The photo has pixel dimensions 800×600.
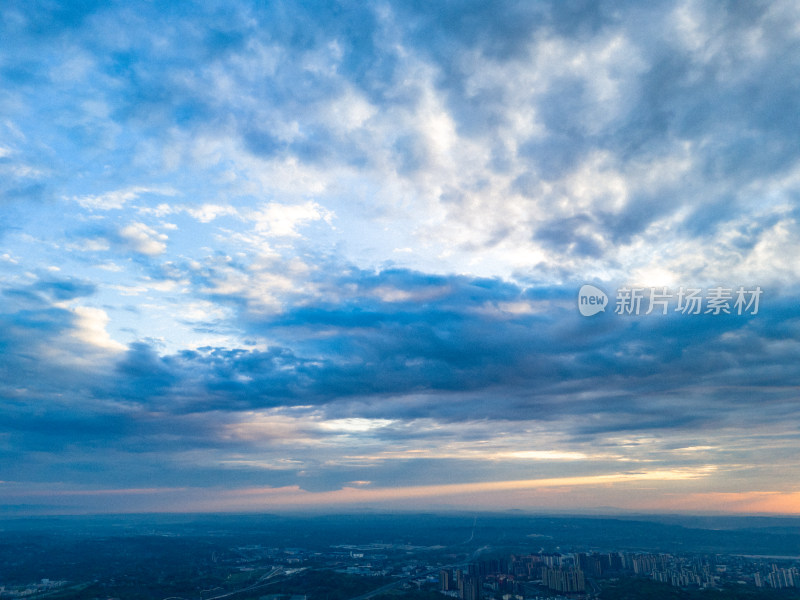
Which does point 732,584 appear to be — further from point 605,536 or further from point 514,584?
point 605,536

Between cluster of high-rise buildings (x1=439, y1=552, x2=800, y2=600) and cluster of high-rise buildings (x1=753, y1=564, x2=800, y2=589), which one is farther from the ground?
cluster of high-rise buildings (x1=753, y1=564, x2=800, y2=589)

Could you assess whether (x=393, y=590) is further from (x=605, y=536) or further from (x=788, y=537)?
(x=788, y=537)

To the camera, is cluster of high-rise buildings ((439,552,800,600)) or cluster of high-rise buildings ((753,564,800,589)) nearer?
cluster of high-rise buildings ((439,552,800,600))

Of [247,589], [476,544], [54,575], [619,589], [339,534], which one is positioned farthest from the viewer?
[339,534]

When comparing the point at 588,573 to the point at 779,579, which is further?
the point at 588,573

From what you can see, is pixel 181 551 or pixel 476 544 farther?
pixel 476 544

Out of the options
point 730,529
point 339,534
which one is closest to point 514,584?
point 339,534

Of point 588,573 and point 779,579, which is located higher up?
point 779,579

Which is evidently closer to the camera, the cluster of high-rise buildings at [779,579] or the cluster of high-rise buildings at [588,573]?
the cluster of high-rise buildings at [588,573]

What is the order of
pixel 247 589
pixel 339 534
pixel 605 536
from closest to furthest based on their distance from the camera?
pixel 247 589 < pixel 605 536 < pixel 339 534

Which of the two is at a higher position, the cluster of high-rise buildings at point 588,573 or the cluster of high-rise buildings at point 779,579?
the cluster of high-rise buildings at point 779,579

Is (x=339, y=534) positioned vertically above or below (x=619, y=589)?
below
